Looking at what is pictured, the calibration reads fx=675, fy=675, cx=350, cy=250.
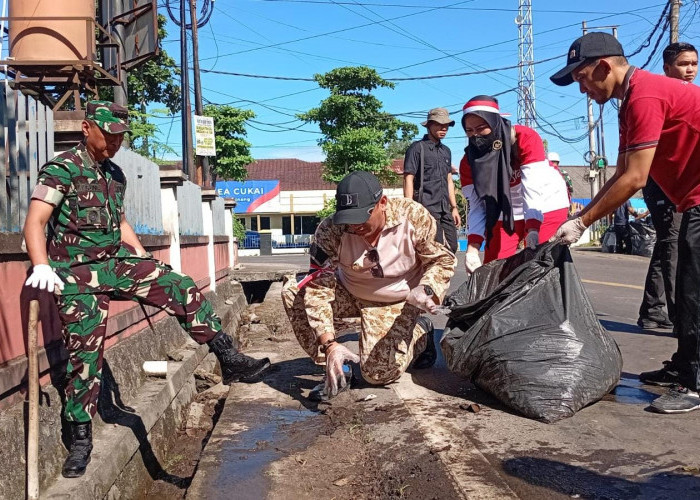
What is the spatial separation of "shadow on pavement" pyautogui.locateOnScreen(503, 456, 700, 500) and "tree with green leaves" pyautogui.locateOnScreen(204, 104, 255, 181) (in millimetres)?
26922

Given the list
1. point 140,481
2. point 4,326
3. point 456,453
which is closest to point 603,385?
point 456,453

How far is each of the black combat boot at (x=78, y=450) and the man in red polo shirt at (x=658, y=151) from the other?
7.81 ft

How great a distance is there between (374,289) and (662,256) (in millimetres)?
2415

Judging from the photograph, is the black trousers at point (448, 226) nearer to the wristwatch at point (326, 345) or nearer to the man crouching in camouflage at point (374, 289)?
the man crouching in camouflage at point (374, 289)

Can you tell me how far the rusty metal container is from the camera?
274 inches

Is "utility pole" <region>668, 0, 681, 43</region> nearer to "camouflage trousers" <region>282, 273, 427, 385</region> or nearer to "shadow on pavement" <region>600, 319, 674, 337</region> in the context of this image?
"shadow on pavement" <region>600, 319, 674, 337</region>

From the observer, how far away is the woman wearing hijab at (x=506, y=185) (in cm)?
421

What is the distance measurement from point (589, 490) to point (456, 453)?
1.94 ft

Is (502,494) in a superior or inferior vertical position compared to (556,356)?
inferior

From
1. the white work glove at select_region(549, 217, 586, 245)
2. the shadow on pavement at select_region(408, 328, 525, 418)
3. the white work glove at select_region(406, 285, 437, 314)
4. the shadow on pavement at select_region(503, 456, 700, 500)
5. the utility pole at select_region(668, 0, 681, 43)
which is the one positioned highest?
the utility pole at select_region(668, 0, 681, 43)

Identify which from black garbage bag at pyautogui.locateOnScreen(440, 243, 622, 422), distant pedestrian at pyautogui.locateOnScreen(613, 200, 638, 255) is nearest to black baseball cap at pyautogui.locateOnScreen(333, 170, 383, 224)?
black garbage bag at pyautogui.locateOnScreen(440, 243, 622, 422)

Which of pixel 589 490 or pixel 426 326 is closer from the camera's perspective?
pixel 589 490

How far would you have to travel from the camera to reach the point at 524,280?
349 cm

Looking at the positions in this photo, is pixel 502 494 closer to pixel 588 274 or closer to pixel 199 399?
pixel 199 399
